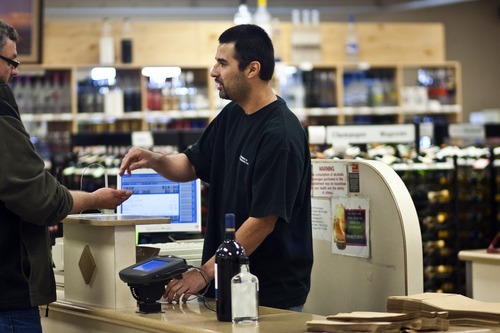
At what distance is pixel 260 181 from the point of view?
3.33 meters

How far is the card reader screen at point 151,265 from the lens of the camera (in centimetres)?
322

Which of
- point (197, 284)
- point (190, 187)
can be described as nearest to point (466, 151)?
point (190, 187)

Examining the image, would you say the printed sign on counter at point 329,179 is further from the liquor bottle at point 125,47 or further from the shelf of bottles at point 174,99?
the liquor bottle at point 125,47

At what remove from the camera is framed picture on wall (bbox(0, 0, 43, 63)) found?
8523mm

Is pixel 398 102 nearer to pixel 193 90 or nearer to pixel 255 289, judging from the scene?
pixel 193 90

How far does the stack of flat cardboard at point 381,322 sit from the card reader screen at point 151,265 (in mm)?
643

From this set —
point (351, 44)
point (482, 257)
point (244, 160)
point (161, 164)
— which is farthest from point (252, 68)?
point (351, 44)

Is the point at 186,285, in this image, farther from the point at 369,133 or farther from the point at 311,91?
the point at 311,91

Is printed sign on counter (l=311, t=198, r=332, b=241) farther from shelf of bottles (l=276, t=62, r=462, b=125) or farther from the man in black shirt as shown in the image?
shelf of bottles (l=276, t=62, r=462, b=125)

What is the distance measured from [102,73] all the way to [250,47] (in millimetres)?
7123

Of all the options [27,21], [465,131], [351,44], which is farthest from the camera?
[351,44]

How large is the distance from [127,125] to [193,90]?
845 mm

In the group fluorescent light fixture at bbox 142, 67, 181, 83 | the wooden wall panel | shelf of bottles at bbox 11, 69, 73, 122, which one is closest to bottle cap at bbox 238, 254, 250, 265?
shelf of bottles at bbox 11, 69, 73, 122

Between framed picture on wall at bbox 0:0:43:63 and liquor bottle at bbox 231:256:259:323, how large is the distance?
19.8 ft
